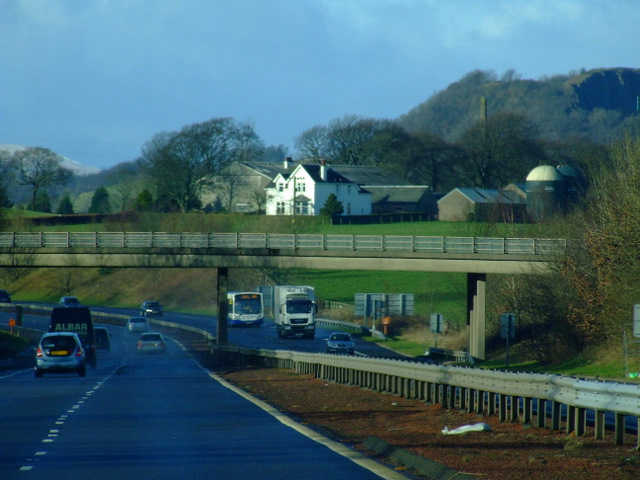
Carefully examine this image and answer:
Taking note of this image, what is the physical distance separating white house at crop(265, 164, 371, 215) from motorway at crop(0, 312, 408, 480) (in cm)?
8914

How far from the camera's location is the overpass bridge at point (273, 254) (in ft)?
162

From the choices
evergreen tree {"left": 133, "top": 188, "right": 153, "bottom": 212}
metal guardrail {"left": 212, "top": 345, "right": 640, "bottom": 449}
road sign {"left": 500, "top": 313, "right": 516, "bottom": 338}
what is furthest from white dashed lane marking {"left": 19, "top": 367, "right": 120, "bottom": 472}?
evergreen tree {"left": 133, "top": 188, "right": 153, "bottom": 212}

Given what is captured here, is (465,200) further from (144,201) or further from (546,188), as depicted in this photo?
(144,201)

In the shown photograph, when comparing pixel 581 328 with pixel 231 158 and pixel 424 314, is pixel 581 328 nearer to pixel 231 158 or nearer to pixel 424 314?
pixel 424 314

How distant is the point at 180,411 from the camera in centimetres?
1955

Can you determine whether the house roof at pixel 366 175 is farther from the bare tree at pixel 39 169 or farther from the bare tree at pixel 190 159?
the bare tree at pixel 39 169

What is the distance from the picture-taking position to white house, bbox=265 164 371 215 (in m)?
116

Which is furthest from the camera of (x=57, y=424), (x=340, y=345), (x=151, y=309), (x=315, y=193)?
(x=315, y=193)

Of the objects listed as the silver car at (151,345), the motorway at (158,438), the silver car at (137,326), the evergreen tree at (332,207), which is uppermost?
the evergreen tree at (332,207)

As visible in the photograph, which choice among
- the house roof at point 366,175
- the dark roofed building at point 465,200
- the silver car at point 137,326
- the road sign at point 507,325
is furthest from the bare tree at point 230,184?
the road sign at point 507,325

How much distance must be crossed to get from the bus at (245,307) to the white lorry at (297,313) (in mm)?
10562

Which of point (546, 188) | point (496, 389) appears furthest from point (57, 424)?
point (546, 188)

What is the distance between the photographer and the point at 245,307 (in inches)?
2970

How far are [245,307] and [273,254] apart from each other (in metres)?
23.3
